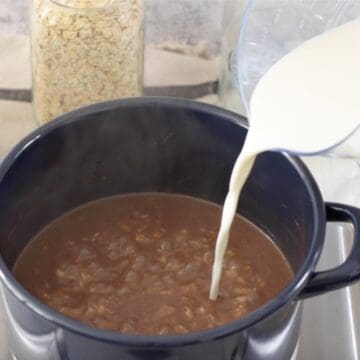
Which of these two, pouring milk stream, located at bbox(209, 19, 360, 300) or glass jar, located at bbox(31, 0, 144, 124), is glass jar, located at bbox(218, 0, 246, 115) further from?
pouring milk stream, located at bbox(209, 19, 360, 300)

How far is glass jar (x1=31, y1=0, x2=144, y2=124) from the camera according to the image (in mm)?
1073

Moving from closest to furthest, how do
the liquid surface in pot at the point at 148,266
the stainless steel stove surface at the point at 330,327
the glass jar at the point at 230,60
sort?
the liquid surface in pot at the point at 148,266
the stainless steel stove surface at the point at 330,327
the glass jar at the point at 230,60

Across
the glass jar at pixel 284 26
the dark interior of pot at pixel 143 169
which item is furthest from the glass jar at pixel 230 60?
the dark interior of pot at pixel 143 169

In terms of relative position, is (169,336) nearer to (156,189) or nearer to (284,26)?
(156,189)

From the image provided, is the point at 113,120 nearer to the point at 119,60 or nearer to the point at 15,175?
the point at 15,175

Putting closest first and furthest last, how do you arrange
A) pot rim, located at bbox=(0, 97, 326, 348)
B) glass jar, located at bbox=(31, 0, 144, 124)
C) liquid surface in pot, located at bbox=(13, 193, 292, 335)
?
pot rim, located at bbox=(0, 97, 326, 348), liquid surface in pot, located at bbox=(13, 193, 292, 335), glass jar, located at bbox=(31, 0, 144, 124)

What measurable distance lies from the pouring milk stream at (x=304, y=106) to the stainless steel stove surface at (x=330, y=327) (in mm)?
144

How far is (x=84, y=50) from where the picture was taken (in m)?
1.08

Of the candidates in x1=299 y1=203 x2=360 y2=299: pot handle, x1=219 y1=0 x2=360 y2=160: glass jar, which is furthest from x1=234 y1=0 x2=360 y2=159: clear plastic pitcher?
x1=299 y1=203 x2=360 y2=299: pot handle

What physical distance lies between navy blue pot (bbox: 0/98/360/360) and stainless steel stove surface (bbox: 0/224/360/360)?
0.08 metres

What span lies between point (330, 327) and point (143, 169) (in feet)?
0.85

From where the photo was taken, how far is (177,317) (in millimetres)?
797

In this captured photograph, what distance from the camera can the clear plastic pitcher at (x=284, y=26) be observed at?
3.79 ft

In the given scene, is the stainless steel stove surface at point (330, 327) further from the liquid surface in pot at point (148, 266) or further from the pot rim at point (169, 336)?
the pot rim at point (169, 336)
